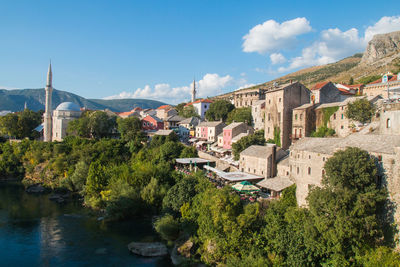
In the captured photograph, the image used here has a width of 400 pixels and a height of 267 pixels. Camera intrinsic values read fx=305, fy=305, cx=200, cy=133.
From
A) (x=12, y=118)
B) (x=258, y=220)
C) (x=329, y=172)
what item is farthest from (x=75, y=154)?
(x=329, y=172)

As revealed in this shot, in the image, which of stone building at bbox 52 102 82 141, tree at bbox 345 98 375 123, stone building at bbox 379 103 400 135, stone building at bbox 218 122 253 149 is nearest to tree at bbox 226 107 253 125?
stone building at bbox 218 122 253 149

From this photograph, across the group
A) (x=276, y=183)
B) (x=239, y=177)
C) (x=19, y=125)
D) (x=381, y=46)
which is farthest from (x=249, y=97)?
(x=381, y=46)

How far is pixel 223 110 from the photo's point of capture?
5434 cm

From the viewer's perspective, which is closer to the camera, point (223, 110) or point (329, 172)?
point (329, 172)

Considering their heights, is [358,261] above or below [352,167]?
below

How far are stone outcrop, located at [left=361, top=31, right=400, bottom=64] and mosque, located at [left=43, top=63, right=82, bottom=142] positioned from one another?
80.0 meters

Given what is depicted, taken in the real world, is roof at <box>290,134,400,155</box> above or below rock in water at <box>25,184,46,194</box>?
above

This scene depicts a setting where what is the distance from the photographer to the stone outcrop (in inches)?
3402

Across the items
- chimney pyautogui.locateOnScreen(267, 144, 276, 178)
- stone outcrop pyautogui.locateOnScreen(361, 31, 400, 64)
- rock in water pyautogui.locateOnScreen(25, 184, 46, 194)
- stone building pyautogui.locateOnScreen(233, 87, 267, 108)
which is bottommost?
rock in water pyautogui.locateOnScreen(25, 184, 46, 194)

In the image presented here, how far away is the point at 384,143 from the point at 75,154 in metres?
43.4

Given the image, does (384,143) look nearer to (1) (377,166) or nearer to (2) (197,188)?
(1) (377,166)

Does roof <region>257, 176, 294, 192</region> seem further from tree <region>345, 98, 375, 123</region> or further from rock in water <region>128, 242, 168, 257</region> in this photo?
rock in water <region>128, 242, 168, 257</region>

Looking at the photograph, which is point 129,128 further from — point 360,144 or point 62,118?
point 360,144

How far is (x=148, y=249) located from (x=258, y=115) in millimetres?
28491
